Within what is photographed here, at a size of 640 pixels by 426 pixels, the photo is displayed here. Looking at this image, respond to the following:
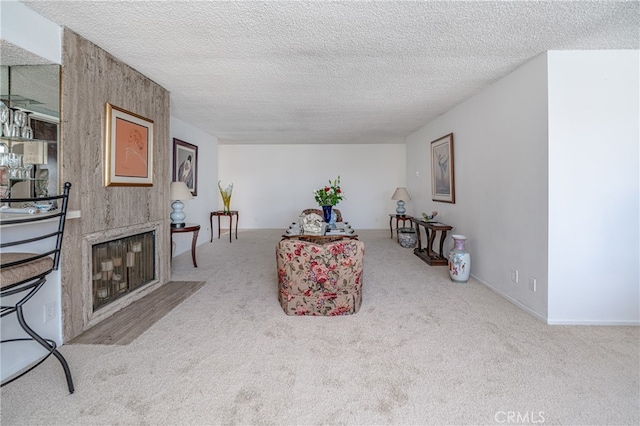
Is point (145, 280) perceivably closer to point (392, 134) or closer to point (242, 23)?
point (242, 23)

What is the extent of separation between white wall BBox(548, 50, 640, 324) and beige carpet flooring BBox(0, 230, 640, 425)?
0.33 meters

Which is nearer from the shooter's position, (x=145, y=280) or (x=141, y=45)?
(x=141, y=45)

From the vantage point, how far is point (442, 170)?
502 centimetres

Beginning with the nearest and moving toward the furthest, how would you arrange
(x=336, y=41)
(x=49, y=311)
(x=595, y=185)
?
(x=49, y=311) < (x=336, y=41) < (x=595, y=185)

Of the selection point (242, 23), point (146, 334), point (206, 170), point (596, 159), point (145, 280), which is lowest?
point (146, 334)

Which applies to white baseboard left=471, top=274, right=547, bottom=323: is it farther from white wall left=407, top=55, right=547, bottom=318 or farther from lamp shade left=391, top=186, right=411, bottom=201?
Result: lamp shade left=391, top=186, right=411, bottom=201

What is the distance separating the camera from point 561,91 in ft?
8.66

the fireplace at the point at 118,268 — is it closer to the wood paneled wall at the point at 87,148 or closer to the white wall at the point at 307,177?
the wood paneled wall at the point at 87,148

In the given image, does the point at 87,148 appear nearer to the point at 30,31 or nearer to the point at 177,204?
the point at 30,31

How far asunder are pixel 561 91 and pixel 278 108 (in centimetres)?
342

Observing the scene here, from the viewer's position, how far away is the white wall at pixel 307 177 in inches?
334

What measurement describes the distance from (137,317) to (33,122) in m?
1.81

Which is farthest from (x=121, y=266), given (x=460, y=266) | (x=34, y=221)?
(x=460, y=266)

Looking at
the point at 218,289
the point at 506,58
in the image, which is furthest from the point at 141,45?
the point at 506,58
